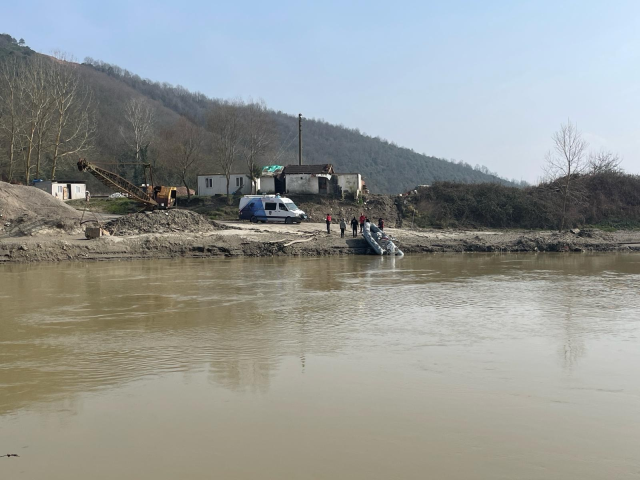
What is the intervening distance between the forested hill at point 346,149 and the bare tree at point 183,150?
60.1m

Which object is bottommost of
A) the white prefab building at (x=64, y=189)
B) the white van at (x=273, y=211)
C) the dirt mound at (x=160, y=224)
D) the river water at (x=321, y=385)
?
the river water at (x=321, y=385)

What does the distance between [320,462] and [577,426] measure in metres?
3.30

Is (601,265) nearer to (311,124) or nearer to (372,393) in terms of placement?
(372,393)

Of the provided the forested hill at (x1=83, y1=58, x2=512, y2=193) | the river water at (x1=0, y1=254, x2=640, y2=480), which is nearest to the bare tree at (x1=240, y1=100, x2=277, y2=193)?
the river water at (x1=0, y1=254, x2=640, y2=480)

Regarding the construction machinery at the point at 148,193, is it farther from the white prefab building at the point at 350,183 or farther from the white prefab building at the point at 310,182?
the white prefab building at the point at 350,183

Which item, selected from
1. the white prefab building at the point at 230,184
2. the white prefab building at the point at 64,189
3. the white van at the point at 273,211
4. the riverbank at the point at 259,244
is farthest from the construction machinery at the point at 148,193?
the white prefab building at the point at 230,184

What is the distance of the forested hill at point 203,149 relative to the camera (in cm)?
8114

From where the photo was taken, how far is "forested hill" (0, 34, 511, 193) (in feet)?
266

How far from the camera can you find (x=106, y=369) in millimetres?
9453

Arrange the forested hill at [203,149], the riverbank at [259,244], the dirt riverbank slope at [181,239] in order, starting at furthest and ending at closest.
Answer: the forested hill at [203,149]
the dirt riverbank slope at [181,239]
the riverbank at [259,244]

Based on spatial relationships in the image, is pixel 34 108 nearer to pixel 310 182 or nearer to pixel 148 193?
pixel 148 193

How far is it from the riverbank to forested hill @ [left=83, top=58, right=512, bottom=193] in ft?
274

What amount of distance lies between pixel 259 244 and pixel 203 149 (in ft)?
123

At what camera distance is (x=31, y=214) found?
32.3 metres
